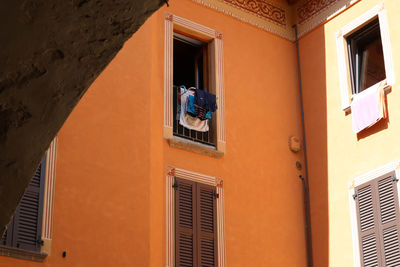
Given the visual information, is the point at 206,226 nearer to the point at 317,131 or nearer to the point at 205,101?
the point at 205,101

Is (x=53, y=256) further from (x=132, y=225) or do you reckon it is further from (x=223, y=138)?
(x=223, y=138)

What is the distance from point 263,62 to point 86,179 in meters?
4.24

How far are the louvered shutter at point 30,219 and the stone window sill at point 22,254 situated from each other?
7 cm

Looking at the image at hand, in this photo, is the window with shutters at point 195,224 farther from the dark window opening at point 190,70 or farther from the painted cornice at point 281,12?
the painted cornice at point 281,12

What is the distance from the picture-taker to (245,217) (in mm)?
10961

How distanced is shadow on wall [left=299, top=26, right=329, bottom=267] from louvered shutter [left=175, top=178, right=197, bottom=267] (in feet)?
6.69

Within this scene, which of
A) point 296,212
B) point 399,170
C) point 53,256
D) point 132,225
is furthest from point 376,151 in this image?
point 53,256

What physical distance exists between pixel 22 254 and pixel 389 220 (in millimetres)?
4860

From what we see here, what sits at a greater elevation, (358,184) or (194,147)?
(194,147)

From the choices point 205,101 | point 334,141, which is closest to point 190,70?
point 205,101

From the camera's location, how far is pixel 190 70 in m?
12.4

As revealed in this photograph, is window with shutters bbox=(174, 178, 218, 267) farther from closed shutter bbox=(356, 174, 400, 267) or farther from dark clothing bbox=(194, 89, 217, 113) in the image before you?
closed shutter bbox=(356, 174, 400, 267)

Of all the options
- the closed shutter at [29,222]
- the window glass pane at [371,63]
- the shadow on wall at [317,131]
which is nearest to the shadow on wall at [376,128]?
the shadow on wall at [317,131]

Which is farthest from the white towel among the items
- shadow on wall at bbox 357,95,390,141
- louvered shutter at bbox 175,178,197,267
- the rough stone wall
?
the rough stone wall
